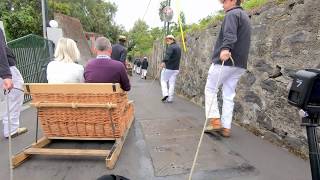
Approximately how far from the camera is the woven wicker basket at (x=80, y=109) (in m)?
3.65

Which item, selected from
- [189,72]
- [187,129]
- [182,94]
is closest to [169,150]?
[187,129]

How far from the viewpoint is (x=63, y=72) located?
13.2ft

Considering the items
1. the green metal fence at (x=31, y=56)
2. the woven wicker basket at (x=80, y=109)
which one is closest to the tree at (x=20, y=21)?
the green metal fence at (x=31, y=56)

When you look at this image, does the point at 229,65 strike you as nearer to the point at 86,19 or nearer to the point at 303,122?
the point at 303,122

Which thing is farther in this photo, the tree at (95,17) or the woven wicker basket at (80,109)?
the tree at (95,17)

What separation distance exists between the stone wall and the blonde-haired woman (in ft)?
8.54

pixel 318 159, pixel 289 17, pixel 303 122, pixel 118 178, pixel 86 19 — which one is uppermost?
pixel 86 19

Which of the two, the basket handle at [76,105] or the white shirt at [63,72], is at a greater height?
the white shirt at [63,72]

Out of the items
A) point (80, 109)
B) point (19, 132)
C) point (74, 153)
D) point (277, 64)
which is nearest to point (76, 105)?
point (80, 109)

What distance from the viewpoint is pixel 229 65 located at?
427cm

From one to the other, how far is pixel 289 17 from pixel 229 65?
38.0 inches

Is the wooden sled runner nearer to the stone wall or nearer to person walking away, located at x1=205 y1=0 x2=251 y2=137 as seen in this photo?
person walking away, located at x1=205 y1=0 x2=251 y2=137

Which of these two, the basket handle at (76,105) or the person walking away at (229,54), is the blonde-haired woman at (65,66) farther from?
the person walking away at (229,54)

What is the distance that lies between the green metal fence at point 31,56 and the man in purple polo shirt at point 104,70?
4639 millimetres
